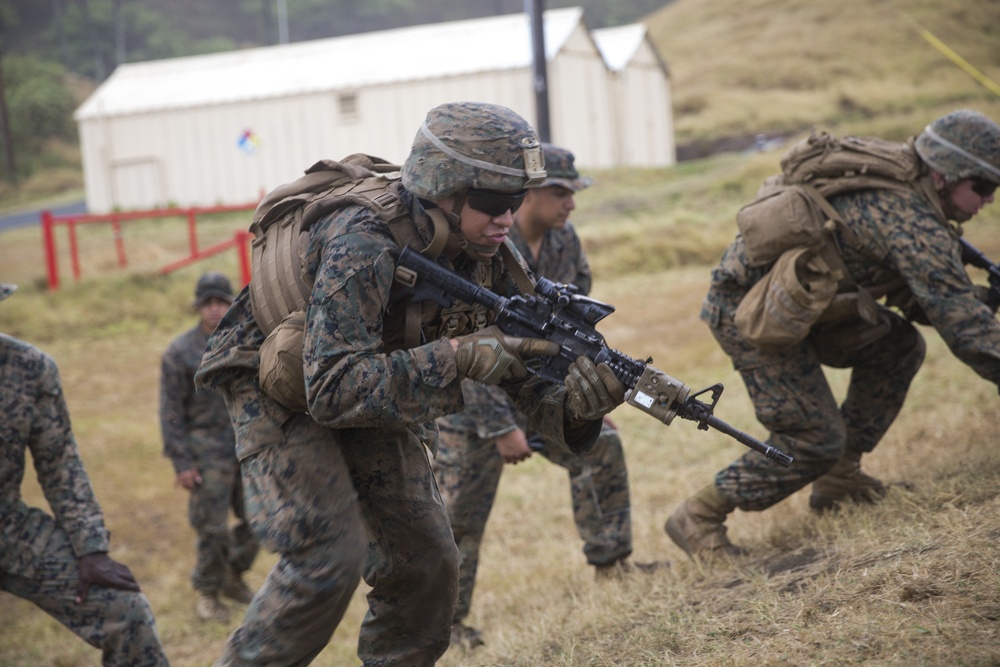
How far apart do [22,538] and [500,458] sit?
7.74 ft

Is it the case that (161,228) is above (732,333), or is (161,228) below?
below

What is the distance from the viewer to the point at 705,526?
231 inches

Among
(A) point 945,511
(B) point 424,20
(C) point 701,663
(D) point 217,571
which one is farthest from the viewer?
(B) point 424,20

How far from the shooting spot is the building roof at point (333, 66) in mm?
24922

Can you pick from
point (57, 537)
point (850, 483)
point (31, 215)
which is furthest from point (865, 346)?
point (31, 215)

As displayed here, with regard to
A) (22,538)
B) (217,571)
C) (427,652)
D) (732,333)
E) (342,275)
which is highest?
(342,275)

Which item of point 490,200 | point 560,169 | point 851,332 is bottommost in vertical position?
point 851,332

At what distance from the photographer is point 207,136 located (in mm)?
26312

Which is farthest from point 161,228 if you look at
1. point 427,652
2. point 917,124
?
point 427,652

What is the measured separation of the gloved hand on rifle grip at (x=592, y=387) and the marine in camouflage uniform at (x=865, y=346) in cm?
195

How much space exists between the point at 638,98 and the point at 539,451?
2493 centimetres

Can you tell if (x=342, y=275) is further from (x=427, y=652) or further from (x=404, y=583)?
(x=427, y=652)

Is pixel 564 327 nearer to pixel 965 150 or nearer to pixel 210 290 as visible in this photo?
pixel 965 150

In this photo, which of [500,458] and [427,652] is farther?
[500,458]
